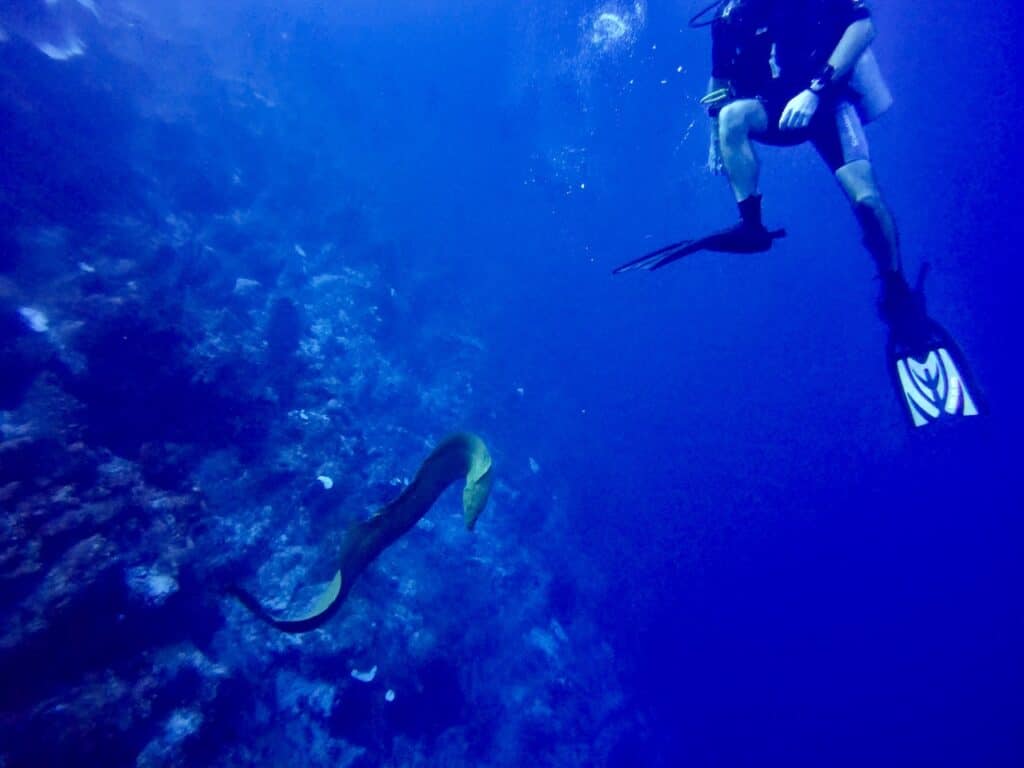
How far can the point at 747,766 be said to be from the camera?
18.0m

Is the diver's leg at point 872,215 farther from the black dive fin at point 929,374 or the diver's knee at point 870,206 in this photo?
the black dive fin at point 929,374

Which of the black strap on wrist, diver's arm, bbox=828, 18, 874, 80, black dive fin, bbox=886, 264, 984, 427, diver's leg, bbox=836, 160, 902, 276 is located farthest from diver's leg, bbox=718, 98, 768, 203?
black dive fin, bbox=886, 264, 984, 427

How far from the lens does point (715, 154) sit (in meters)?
3.71

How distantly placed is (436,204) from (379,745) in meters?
24.9

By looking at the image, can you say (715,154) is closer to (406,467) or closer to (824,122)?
(824,122)

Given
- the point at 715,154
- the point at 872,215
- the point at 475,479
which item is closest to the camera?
the point at 475,479

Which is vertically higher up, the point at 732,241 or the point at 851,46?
the point at 851,46

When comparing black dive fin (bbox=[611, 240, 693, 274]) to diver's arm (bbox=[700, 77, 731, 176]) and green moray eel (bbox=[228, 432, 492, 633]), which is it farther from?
green moray eel (bbox=[228, 432, 492, 633])

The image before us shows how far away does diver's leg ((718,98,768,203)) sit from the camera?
121 inches

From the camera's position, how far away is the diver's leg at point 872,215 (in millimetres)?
3309

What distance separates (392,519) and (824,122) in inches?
163

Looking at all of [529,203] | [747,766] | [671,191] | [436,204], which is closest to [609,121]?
[529,203]

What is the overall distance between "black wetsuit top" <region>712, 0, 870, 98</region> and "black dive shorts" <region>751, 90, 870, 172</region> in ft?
0.49

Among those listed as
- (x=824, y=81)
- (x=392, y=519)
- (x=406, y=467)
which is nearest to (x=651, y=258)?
(x=824, y=81)
